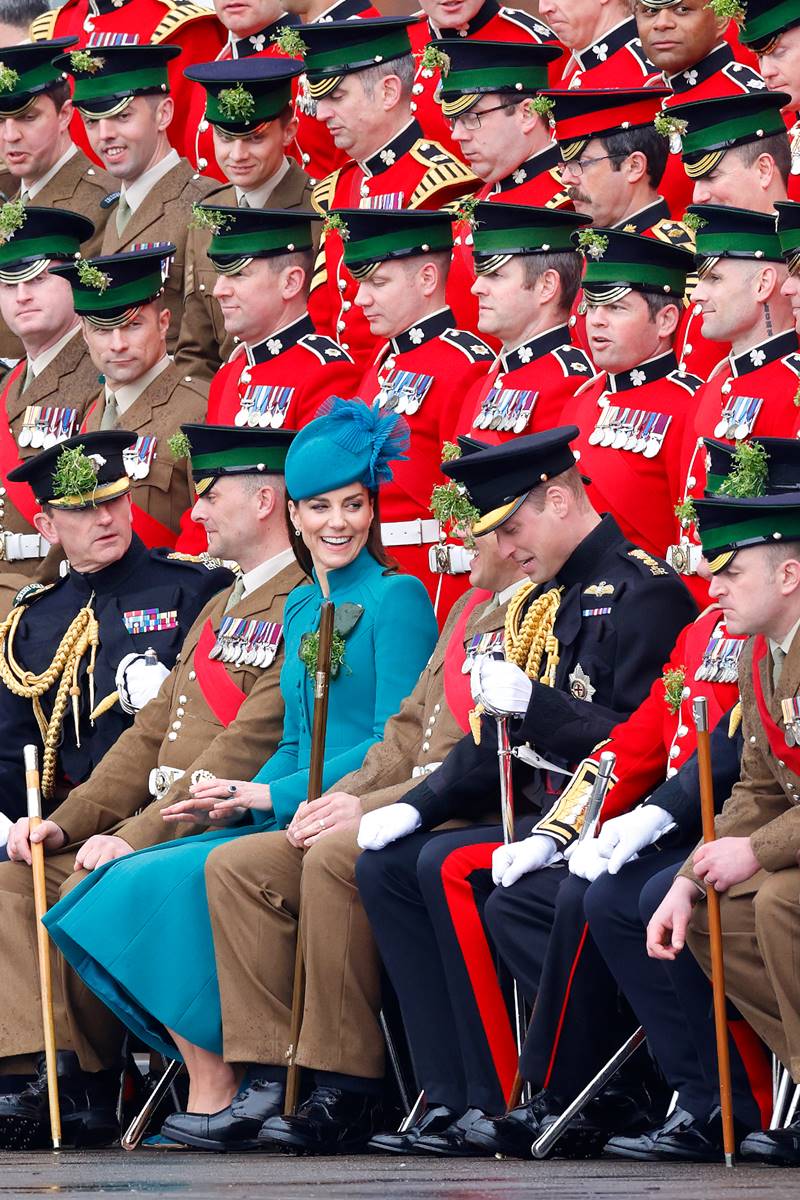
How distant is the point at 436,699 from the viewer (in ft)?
24.8

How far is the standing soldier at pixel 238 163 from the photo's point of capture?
32.1 feet

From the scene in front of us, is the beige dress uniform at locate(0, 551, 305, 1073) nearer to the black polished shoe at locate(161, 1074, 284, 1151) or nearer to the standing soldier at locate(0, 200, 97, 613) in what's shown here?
the black polished shoe at locate(161, 1074, 284, 1151)

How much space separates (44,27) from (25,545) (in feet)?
8.97

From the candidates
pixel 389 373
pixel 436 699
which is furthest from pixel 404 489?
pixel 436 699

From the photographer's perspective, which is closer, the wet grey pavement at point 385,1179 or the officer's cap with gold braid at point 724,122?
the wet grey pavement at point 385,1179

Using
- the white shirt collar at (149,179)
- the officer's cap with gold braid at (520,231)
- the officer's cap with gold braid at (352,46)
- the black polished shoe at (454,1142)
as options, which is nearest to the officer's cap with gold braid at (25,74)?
the white shirt collar at (149,179)

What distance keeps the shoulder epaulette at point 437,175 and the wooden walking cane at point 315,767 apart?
2123mm

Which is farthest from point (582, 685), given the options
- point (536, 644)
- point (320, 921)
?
point (320, 921)

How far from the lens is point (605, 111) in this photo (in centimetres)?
847

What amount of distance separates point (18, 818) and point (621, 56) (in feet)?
10.4

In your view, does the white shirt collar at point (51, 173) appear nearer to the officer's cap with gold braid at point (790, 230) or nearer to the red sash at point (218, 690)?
the red sash at point (218, 690)

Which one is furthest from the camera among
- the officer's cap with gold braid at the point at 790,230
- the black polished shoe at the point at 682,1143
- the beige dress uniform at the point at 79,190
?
the beige dress uniform at the point at 79,190

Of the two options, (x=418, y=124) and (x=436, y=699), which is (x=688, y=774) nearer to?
(x=436, y=699)

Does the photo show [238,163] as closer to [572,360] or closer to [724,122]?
[572,360]
